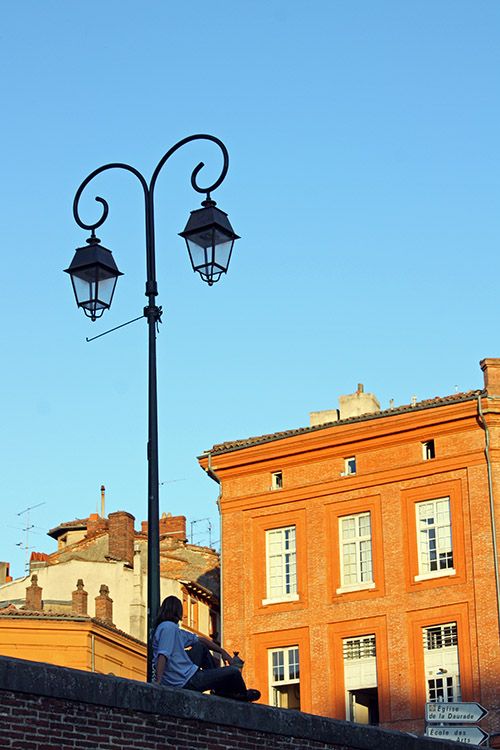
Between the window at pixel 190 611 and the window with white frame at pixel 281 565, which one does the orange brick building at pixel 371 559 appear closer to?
the window with white frame at pixel 281 565

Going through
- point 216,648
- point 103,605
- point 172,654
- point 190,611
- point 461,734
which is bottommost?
point 461,734

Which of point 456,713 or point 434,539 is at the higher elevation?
point 434,539

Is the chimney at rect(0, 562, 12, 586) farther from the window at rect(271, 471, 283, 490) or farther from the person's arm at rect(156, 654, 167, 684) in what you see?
the person's arm at rect(156, 654, 167, 684)

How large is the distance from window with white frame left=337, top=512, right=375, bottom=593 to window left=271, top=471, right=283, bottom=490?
2300mm

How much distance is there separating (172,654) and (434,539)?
26.8 m

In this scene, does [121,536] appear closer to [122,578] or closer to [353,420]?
[122,578]

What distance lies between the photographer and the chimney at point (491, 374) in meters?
39.8

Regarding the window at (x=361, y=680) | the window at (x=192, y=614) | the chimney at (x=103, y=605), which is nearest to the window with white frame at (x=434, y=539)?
the window at (x=361, y=680)

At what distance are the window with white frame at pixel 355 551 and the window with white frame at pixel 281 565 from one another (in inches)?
56.6

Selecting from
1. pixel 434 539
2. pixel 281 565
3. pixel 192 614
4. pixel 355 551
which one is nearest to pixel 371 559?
pixel 355 551

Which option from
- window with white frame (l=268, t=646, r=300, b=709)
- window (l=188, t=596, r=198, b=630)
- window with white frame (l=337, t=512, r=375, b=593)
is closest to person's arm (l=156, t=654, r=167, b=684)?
window with white frame (l=337, t=512, r=375, b=593)

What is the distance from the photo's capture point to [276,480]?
4253 cm

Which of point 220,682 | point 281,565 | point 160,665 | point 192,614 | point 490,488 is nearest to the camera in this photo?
point 160,665

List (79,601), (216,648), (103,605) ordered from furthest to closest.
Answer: (79,601) → (103,605) → (216,648)
